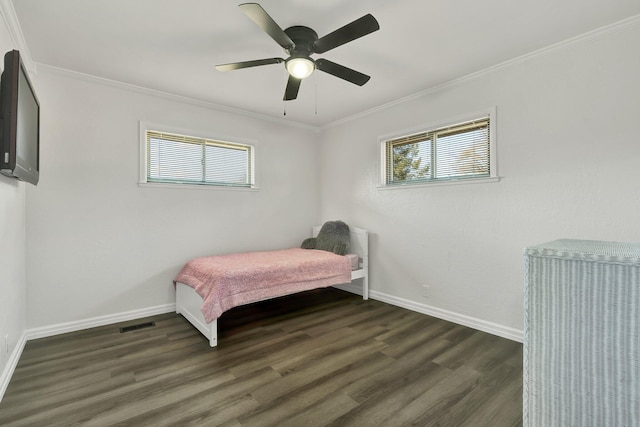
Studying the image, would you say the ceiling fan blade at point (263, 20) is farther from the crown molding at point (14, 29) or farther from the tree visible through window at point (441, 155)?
the tree visible through window at point (441, 155)

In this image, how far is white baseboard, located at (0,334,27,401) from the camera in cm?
197

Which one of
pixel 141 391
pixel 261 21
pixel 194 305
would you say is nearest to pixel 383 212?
pixel 194 305

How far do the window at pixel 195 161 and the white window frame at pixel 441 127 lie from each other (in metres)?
1.76

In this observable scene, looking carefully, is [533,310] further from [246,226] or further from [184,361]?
[246,226]

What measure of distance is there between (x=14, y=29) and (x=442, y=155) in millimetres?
3779

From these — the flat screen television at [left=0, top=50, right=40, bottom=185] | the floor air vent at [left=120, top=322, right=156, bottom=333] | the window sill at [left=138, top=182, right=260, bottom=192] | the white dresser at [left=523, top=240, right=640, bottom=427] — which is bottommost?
the floor air vent at [left=120, top=322, right=156, bottom=333]

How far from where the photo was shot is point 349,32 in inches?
75.4

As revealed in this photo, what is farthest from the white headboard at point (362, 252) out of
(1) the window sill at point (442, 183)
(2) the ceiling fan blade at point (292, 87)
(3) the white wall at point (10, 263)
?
(3) the white wall at point (10, 263)

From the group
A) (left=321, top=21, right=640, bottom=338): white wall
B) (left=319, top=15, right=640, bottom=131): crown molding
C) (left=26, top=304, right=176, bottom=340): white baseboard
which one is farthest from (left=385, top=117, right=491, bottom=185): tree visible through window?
(left=26, top=304, right=176, bottom=340): white baseboard

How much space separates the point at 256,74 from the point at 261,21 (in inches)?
48.6

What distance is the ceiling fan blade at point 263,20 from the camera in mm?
1676

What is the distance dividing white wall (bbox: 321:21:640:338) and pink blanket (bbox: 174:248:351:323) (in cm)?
82

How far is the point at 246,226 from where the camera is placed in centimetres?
412

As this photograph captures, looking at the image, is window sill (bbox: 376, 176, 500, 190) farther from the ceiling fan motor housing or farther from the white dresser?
the white dresser
